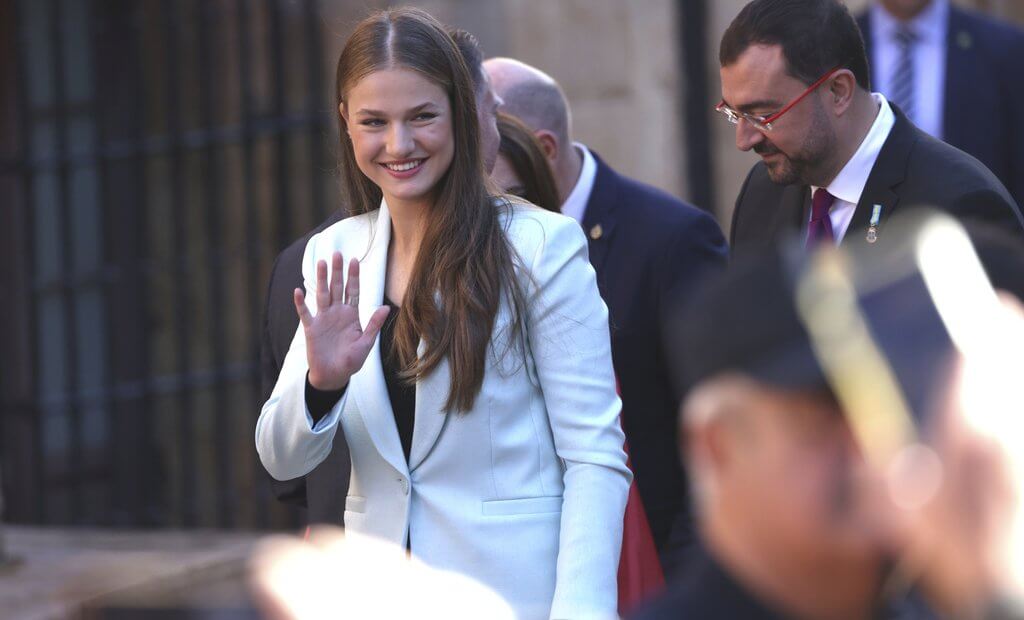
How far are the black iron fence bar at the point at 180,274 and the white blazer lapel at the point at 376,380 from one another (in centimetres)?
468

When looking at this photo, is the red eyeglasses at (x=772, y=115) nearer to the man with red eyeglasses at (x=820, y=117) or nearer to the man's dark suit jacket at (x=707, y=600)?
the man with red eyeglasses at (x=820, y=117)

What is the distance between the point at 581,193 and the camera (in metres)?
4.46

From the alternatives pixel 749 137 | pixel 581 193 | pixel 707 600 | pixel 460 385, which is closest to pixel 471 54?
pixel 581 193

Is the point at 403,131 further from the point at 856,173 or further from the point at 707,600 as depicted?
the point at 707,600

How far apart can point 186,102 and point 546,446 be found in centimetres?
535

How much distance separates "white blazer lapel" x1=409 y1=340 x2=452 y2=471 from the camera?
3.07m

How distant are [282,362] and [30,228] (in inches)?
199

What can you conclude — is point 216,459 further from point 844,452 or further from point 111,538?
point 844,452

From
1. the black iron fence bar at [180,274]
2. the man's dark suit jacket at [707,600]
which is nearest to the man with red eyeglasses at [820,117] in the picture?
the man's dark suit jacket at [707,600]

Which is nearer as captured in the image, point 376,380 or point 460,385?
point 460,385

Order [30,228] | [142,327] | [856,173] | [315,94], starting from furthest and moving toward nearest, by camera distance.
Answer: [30,228], [142,327], [315,94], [856,173]

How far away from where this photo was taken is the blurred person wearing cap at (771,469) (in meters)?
1.48

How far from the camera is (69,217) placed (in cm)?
815

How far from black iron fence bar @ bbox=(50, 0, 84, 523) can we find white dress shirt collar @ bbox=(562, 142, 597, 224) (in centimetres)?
430
